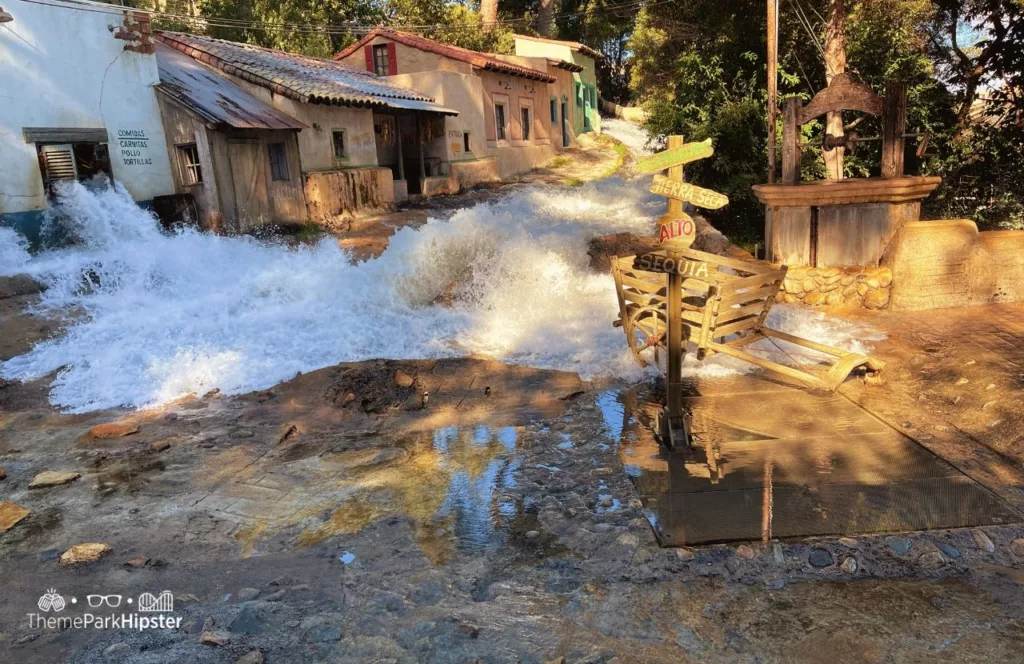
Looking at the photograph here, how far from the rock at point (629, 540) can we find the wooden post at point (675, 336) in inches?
52.7

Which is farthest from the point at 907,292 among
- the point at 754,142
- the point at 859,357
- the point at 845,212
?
the point at 754,142

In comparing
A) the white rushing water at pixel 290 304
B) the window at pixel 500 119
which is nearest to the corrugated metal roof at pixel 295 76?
the window at pixel 500 119

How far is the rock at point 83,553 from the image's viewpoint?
→ 162 inches

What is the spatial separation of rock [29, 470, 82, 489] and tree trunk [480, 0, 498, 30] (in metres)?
29.8

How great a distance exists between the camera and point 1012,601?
3.44m

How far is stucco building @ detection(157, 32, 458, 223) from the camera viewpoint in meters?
16.8

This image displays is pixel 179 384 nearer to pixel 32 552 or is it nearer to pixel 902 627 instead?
pixel 32 552

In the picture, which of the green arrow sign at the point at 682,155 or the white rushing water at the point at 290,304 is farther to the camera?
the white rushing water at the point at 290,304

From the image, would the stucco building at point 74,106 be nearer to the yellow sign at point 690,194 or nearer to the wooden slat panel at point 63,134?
the wooden slat panel at point 63,134

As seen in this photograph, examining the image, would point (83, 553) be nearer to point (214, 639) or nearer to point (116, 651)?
point (116, 651)

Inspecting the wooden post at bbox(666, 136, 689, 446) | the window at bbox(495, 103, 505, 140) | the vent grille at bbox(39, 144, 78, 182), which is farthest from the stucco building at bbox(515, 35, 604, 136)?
the wooden post at bbox(666, 136, 689, 446)

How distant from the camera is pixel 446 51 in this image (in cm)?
2358

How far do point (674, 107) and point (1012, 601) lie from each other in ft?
43.1

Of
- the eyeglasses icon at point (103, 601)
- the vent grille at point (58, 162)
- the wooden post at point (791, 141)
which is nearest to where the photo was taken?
the eyeglasses icon at point (103, 601)
